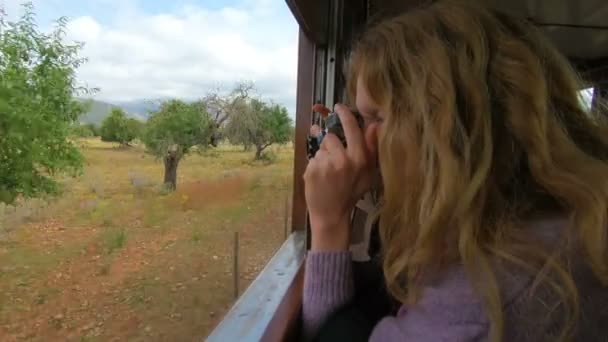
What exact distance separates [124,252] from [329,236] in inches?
15.4

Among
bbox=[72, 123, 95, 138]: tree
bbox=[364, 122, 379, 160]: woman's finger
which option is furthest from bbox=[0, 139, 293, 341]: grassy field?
bbox=[364, 122, 379, 160]: woman's finger

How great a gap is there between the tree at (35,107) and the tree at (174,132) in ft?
0.59

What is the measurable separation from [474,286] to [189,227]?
1.88ft

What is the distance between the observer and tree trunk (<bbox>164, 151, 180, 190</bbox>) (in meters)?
0.81

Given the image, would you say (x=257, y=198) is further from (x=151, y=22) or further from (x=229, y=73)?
(x=151, y=22)

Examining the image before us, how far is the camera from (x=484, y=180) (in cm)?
60

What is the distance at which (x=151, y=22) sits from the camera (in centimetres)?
75

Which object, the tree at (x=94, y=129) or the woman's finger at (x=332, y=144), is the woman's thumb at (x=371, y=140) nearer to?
the woman's finger at (x=332, y=144)

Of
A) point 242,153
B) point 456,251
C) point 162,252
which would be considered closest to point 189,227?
point 162,252

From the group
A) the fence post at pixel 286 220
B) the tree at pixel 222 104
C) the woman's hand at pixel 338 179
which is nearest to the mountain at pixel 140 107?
the tree at pixel 222 104

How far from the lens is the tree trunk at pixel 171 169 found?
0.81 metres

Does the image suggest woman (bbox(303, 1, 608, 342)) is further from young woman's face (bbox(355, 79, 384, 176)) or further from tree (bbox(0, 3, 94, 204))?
tree (bbox(0, 3, 94, 204))

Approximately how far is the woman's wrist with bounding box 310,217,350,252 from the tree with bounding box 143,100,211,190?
0.99ft

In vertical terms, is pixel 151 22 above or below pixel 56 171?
above
